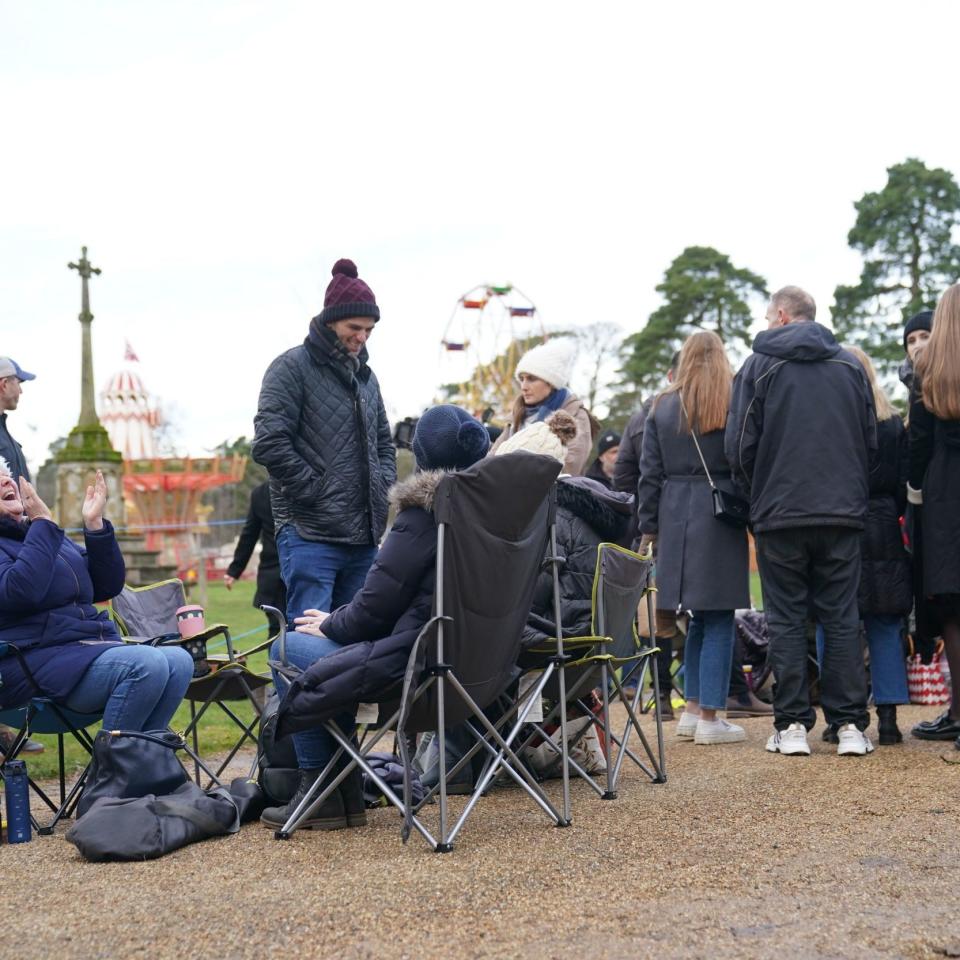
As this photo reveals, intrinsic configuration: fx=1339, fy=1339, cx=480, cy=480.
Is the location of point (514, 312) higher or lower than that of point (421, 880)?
higher

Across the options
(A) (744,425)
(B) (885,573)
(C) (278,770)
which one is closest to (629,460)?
(A) (744,425)

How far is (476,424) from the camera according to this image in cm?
451

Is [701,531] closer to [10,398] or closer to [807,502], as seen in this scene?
[807,502]

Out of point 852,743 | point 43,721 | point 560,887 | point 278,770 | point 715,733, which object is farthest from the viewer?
point 715,733

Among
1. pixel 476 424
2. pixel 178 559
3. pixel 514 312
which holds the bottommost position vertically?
pixel 178 559

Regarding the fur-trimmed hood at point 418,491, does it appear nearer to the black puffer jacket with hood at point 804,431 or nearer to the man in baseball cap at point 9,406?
the black puffer jacket with hood at point 804,431

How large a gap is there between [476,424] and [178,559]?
123ft

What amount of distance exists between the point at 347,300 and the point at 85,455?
94.9 ft

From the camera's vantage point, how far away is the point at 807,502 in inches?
225

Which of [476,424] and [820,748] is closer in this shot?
[476,424]

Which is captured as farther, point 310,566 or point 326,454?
point 326,454

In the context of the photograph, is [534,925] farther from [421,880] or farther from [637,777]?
[637,777]

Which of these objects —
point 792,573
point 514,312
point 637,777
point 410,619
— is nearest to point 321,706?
point 410,619

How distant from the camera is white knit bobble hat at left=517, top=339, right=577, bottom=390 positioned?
6.45 m
